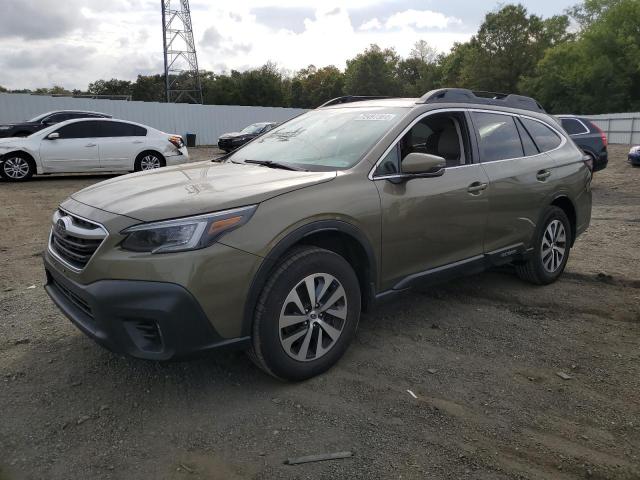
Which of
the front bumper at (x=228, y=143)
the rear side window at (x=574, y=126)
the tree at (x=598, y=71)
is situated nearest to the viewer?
the rear side window at (x=574, y=126)

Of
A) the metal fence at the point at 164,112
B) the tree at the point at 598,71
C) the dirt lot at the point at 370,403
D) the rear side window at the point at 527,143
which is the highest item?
the tree at the point at 598,71

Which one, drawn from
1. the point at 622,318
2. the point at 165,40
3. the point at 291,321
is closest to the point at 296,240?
the point at 291,321

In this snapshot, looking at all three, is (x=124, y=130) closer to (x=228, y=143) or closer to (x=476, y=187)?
(x=228, y=143)

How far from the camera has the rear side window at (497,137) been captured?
174 inches

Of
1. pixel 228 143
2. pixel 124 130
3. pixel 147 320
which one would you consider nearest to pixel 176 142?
pixel 124 130

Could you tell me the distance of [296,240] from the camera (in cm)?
309

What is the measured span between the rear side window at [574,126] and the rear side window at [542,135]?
27.3 ft

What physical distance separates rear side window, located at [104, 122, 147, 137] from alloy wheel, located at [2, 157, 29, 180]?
198 cm

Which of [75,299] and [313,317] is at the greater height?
[75,299]

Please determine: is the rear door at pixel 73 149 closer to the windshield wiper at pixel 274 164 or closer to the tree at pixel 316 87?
the windshield wiper at pixel 274 164

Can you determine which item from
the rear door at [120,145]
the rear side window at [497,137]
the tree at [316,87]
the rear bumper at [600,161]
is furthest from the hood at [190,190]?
the tree at [316,87]

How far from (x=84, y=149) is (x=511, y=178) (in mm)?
10963

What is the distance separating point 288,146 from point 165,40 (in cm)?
4364

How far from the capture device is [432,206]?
3818mm
